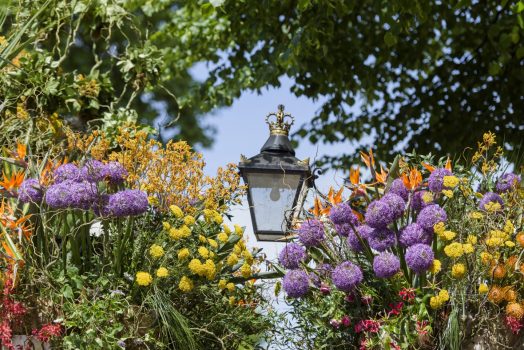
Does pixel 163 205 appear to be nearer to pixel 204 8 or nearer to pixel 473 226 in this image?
pixel 473 226

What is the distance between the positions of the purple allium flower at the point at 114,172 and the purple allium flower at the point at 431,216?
1.35m

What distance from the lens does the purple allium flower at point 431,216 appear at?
11.9 ft

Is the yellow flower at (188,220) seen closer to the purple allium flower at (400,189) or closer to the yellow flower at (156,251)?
the yellow flower at (156,251)

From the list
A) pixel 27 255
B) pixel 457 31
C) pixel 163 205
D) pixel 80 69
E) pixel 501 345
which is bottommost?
pixel 501 345

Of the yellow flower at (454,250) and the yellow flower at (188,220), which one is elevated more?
the yellow flower at (188,220)

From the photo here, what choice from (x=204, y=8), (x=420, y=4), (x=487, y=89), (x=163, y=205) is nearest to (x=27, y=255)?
(x=163, y=205)

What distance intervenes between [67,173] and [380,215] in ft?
4.60

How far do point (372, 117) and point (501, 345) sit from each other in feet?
23.6

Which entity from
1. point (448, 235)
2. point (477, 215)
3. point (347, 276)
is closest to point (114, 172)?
point (347, 276)

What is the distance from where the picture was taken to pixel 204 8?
7.77 metres

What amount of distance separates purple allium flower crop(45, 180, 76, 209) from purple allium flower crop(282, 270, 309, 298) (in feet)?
3.33

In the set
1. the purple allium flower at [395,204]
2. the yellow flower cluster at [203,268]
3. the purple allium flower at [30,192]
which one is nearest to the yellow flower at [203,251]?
the yellow flower cluster at [203,268]

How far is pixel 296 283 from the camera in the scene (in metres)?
3.82

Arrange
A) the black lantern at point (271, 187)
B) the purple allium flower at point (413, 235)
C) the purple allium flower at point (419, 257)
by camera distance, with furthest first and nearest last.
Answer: the black lantern at point (271, 187) → the purple allium flower at point (413, 235) → the purple allium flower at point (419, 257)
